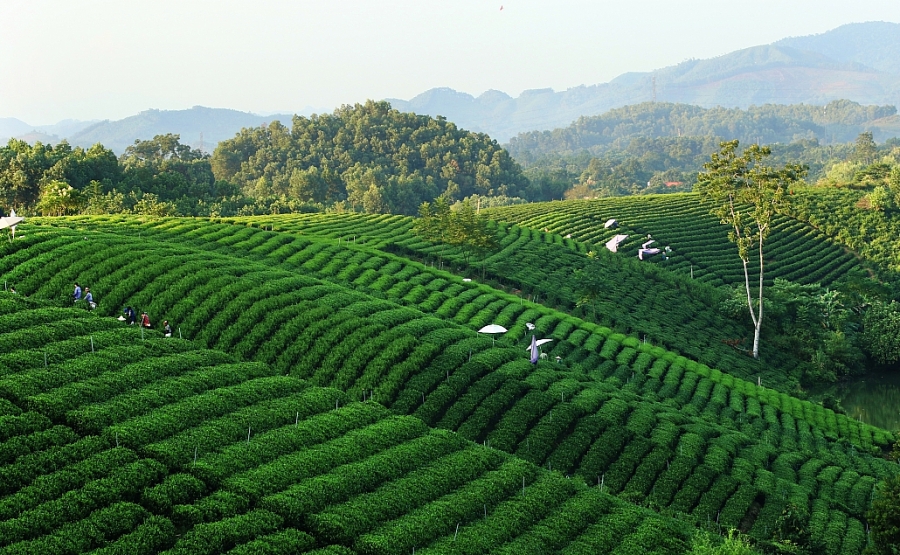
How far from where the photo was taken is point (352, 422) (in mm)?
25625

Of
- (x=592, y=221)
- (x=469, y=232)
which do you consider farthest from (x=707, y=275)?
(x=469, y=232)

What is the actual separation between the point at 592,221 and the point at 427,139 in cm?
7658

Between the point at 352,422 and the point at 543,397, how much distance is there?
849 centimetres

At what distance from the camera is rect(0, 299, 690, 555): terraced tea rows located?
18.9 metres

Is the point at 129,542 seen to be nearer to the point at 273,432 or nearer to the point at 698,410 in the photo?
the point at 273,432

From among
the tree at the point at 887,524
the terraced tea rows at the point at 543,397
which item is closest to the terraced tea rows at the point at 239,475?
the terraced tea rows at the point at 543,397

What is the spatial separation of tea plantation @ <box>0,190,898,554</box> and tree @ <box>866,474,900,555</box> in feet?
8.14

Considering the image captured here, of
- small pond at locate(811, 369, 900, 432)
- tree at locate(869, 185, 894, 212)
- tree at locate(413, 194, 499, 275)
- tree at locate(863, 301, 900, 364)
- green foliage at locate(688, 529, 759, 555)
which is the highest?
tree at locate(413, 194, 499, 275)

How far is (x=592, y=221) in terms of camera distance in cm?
7875

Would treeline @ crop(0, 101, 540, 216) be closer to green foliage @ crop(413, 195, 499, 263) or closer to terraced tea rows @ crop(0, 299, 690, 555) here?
green foliage @ crop(413, 195, 499, 263)

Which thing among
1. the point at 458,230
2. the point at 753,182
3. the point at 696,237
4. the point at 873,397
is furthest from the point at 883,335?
the point at 458,230

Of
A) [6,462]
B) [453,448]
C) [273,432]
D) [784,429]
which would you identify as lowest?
[784,429]

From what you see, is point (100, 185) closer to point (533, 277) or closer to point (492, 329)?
point (533, 277)

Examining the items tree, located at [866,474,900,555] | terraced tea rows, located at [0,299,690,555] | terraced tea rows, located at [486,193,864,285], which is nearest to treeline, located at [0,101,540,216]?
terraced tea rows, located at [486,193,864,285]
